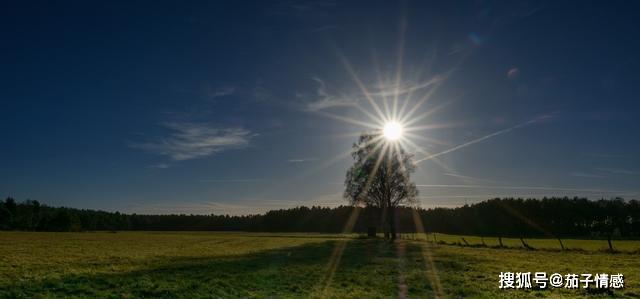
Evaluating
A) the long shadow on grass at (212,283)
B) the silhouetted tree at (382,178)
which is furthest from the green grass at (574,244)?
the long shadow on grass at (212,283)

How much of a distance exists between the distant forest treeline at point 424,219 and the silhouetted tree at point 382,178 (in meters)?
6.74

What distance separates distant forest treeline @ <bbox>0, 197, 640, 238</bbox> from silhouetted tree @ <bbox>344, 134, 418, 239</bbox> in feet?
22.1

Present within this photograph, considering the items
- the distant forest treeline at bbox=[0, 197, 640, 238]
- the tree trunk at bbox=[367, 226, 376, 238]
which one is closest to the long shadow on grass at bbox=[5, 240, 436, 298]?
the distant forest treeline at bbox=[0, 197, 640, 238]

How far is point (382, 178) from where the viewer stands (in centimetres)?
6556

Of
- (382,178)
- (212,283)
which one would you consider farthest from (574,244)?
(212,283)

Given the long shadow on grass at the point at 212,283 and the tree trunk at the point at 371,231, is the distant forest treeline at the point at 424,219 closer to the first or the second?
the tree trunk at the point at 371,231

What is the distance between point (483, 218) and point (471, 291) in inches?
4753

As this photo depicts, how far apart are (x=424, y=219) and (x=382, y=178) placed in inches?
3712

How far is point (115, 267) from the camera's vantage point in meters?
24.3

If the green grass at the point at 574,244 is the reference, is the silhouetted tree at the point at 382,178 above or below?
above

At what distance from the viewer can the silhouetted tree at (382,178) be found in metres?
65.2

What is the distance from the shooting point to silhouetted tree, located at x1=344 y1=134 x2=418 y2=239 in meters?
65.2

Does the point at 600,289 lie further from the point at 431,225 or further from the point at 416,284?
the point at 431,225

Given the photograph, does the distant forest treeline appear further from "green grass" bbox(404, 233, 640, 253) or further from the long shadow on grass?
the long shadow on grass
